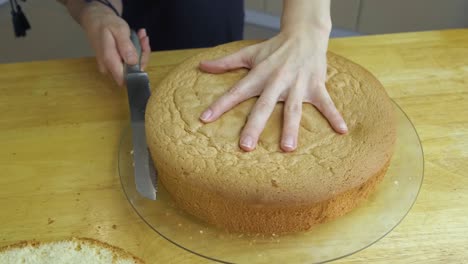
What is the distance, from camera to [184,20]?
1555mm

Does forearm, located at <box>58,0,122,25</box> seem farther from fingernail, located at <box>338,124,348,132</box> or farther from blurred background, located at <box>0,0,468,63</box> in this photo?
blurred background, located at <box>0,0,468,63</box>

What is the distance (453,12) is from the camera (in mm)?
2135

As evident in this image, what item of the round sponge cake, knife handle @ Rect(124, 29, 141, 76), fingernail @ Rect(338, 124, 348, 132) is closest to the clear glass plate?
the round sponge cake

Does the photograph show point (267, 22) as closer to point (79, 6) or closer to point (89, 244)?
point (79, 6)

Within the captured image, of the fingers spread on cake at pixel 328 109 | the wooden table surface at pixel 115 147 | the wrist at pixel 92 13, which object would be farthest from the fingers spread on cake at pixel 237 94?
the wrist at pixel 92 13

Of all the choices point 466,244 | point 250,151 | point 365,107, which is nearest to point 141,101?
point 250,151

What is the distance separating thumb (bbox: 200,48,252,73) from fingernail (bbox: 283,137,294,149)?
0.24 m

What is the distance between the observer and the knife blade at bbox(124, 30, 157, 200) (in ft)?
3.33

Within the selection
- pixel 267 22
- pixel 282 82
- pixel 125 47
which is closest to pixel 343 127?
pixel 282 82

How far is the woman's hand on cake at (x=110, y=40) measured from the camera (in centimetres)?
Result: 118

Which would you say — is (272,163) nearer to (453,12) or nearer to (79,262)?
(79,262)

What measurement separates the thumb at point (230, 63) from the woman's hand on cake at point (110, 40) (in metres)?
0.19

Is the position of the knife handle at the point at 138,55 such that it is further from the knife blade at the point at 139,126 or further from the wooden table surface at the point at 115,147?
Result: the wooden table surface at the point at 115,147

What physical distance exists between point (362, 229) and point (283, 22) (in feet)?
1.57
